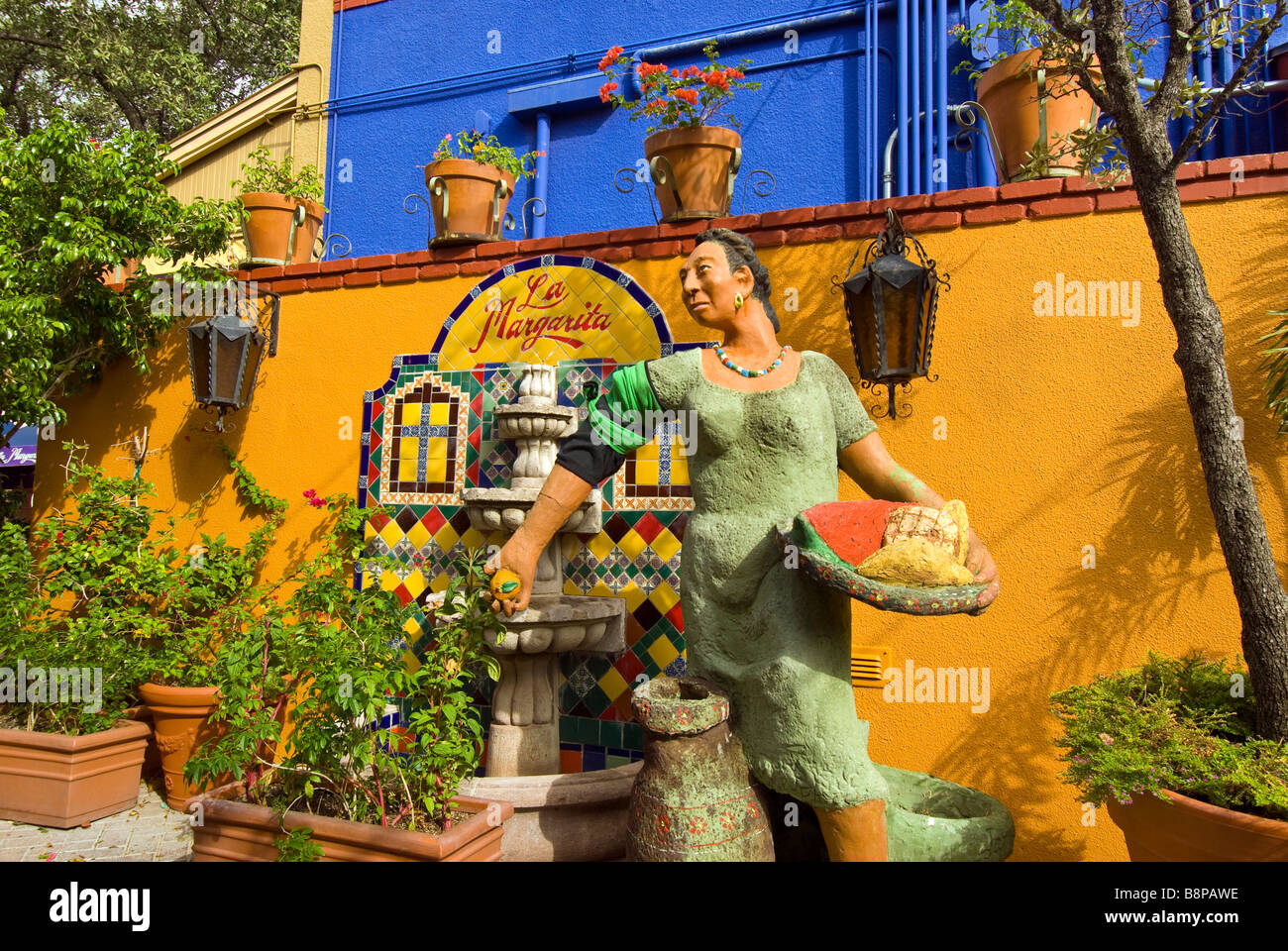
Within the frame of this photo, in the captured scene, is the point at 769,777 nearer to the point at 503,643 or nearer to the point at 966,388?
the point at 503,643

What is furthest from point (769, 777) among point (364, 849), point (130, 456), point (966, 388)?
point (130, 456)

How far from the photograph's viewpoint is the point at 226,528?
5359mm

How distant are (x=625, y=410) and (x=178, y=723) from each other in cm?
346

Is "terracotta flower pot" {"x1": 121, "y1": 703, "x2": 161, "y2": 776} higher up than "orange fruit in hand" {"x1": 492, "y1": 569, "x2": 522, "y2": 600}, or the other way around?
"orange fruit in hand" {"x1": 492, "y1": 569, "x2": 522, "y2": 600}

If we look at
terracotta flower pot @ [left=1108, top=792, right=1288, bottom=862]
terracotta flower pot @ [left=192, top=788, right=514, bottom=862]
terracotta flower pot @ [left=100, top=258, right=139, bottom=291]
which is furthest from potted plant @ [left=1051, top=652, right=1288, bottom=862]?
terracotta flower pot @ [left=100, top=258, right=139, bottom=291]

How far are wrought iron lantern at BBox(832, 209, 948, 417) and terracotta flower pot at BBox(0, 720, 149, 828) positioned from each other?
414cm

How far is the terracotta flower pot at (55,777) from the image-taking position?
4.29 meters

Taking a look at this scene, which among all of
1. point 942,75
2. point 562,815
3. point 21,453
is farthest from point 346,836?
point 21,453

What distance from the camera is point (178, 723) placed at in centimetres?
473

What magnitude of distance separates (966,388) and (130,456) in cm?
508

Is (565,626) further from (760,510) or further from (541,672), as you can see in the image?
(760,510)

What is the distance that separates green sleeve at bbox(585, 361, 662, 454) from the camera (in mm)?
2789

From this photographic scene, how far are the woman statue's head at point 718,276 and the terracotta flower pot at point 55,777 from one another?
3770mm

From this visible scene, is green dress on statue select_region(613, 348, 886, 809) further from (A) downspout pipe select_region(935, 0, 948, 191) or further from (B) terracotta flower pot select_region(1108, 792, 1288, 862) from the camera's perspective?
(A) downspout pipe select_region(935, 0, 948, 191)
